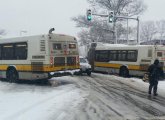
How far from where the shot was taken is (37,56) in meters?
20.3

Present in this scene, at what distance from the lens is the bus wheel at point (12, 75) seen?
866 inches

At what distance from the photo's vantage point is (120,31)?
62.9 m

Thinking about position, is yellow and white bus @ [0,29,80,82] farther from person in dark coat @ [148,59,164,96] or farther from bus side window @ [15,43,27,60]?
person in dark coat @ [148,59,164,96]

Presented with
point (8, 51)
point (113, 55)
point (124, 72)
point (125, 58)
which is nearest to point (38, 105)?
point (8, 51)

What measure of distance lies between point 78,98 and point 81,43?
55116mm

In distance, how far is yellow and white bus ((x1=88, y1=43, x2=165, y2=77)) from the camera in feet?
86.7

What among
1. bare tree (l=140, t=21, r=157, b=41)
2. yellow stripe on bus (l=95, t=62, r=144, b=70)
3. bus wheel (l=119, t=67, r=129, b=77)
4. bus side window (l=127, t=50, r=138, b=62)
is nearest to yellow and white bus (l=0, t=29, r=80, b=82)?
yellow stripe on bus (l=95, t=62, r=144, b=70)

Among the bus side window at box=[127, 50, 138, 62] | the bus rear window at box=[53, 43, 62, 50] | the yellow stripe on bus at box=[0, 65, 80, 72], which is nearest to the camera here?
the yellow stripe on bus at box=[0, 65, 80, 72]

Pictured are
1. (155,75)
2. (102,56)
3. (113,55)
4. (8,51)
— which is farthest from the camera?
(102,56)

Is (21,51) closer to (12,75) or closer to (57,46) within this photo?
(12,75)

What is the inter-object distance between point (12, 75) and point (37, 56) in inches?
109

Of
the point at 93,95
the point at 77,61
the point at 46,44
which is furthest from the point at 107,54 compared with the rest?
the point at 93,95

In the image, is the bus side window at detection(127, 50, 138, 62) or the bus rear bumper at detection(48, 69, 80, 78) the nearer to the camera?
the bus rear bumper at detection(48, 69, 80, 78)

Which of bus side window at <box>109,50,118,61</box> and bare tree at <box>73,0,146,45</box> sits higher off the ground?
bare tree at <box>73,0,146,45</box>
